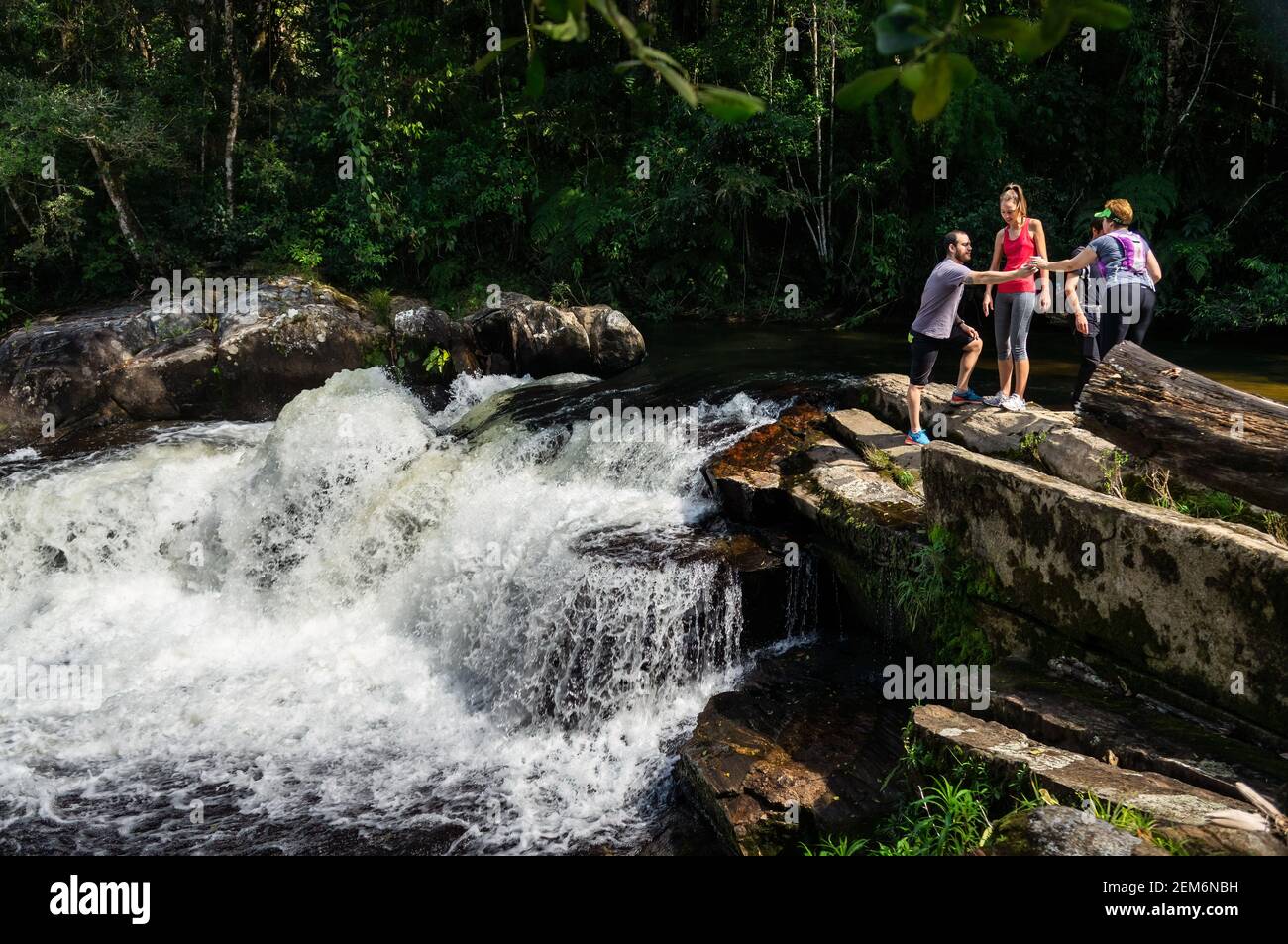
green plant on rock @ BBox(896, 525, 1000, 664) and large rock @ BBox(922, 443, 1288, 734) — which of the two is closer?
large rock @ BBox(922, 443, 1288, 734)

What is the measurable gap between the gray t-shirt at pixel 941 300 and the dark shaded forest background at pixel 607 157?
7475 mm

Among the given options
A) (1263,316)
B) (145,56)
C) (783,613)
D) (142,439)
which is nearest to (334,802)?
(783,613)

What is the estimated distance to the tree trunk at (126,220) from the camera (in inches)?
563

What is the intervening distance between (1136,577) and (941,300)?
3.16 m

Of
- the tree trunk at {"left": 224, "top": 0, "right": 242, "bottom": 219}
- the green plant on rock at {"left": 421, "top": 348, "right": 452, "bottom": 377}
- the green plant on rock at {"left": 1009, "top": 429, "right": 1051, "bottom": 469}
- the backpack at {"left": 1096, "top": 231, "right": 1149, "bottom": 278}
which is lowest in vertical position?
the green plant on rock at {"left": 1009, "top": 429, "right": 1051, "bottom": 469}

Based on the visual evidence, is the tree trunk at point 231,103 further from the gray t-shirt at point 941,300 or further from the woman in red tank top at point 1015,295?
the woman in red tank top at point 1015,295

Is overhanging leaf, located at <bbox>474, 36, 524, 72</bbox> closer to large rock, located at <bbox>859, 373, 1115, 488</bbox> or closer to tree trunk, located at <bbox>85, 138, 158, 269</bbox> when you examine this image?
large rock, located at <bbox>859, 373, 1115, 488</bbox>

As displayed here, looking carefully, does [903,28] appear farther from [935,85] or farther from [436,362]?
[436,362]

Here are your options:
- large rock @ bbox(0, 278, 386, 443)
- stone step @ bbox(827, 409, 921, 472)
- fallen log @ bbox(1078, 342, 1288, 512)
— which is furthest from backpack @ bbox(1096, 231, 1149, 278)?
large rock @ bbox(0, 278, 386, 443)

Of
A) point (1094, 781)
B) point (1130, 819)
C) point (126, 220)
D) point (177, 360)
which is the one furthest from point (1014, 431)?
point (126, 220)

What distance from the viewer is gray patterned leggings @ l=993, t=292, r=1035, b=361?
738 cm

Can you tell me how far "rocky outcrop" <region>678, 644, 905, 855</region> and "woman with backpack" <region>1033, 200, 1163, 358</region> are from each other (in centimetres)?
329

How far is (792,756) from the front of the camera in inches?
224

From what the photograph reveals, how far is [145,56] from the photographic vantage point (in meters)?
17.6
